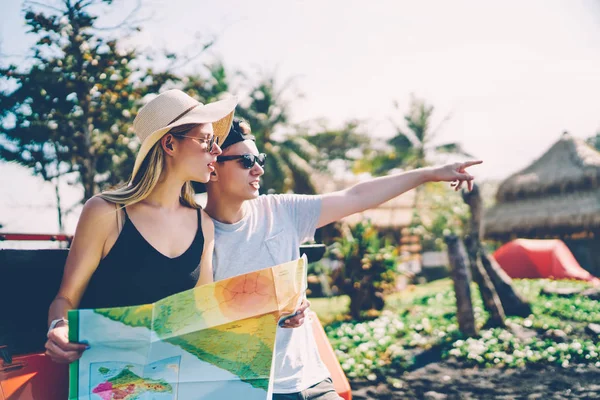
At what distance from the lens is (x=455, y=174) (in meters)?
2.19

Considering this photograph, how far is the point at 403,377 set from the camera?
5.52m

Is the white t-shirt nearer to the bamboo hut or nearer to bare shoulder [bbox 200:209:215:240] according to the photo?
bare shoulder [bbox 200:209:215:240]

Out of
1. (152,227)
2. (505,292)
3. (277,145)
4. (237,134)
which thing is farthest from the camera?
(277,145)

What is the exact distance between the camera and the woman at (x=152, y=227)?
5.22 feet

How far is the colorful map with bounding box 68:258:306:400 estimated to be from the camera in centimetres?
131

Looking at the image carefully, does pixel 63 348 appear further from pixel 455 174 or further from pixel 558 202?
pixel 558 202

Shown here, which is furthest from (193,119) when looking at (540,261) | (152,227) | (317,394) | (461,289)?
(540,261)

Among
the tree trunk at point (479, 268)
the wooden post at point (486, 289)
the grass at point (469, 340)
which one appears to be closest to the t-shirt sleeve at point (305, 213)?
the grass at point (469, 340)

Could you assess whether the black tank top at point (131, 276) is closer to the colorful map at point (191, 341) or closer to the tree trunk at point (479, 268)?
the colorful map at point (191, 341)

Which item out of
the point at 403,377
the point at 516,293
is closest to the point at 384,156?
the point at 516,293

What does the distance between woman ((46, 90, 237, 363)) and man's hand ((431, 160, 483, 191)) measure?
0.95 m

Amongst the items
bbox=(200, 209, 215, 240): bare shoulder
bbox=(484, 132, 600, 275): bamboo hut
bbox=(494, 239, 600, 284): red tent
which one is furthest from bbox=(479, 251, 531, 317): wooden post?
bbox=(484, 132, 600, 275): bamboo hut

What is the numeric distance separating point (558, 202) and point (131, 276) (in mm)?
19266

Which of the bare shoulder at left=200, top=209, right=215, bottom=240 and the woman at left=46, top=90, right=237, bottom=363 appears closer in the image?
the woman at left=46, top=90, right=237, bottom=363
